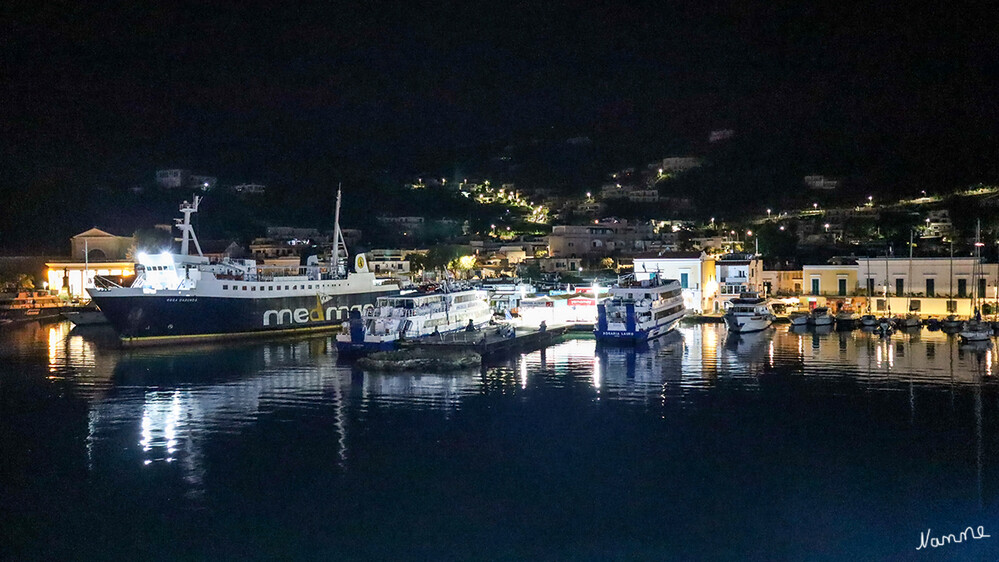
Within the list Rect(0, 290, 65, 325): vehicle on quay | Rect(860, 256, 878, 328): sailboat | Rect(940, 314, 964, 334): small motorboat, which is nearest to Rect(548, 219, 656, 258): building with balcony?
Rect(860, 256, 878, 328): sailboat

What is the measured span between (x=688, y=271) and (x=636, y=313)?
1053 centimetres

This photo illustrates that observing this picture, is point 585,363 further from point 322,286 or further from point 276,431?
point 322,286

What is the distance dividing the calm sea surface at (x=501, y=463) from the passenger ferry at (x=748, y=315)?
9009mm

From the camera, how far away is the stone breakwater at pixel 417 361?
22.2 meters

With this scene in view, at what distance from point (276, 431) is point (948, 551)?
1071 cm

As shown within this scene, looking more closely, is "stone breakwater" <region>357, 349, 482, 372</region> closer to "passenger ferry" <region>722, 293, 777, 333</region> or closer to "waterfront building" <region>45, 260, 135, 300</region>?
"passenger ferry" <region>722, 293, 777, 333</region>

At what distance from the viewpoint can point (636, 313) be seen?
2855 cm

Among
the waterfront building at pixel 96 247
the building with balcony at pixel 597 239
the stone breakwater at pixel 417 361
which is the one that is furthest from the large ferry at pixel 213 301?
the building with balcony at pixel 597 239

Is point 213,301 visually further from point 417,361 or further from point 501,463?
point 501,463

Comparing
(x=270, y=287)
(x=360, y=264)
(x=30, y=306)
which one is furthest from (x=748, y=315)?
(x=30, y=306)

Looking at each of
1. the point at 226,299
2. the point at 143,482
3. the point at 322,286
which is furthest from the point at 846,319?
the point at 143,482

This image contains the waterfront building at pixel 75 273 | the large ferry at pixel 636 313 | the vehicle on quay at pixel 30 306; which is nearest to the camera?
the large ferry at pixel 636 313

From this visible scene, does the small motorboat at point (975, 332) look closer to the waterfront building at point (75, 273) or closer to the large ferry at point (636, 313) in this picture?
the large ferry at point (636, 313)

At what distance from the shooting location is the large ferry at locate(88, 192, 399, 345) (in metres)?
28.8
